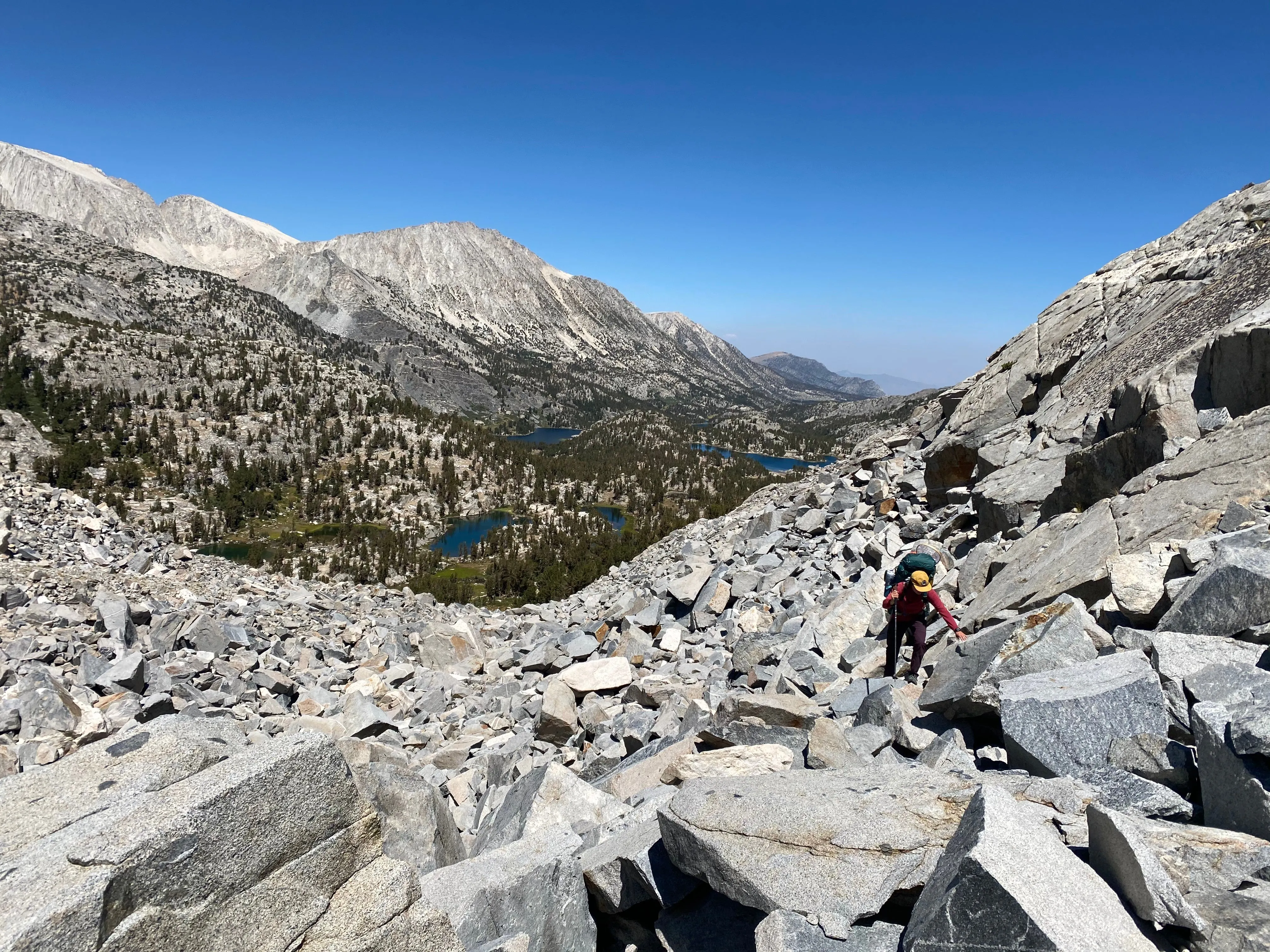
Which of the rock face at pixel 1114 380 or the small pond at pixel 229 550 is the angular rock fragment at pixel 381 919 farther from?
the small pond at pixel 229 550

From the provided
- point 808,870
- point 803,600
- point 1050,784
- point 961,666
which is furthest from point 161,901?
point 803,600

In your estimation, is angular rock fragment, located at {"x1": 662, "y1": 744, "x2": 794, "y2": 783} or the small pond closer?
angular rock fragment, located at {"x1": 662, "y1": 744, "x2": 794, "y2": 783}

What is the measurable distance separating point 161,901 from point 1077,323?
19942 millimetres

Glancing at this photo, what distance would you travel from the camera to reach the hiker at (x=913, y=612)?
7.64 metres

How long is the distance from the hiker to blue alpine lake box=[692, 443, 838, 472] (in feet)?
365

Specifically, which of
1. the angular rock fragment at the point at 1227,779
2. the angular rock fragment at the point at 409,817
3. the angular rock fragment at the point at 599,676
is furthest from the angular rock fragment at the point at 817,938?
the angular rock fragment at the point at 599,676

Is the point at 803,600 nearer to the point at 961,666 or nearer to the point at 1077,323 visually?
the point at 961,666

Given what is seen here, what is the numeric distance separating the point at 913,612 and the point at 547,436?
13767 centimetres

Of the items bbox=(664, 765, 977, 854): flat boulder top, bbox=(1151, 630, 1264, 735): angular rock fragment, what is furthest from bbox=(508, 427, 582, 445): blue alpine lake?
bbox=(1151, 630, 1264, 735): angular rock fragment

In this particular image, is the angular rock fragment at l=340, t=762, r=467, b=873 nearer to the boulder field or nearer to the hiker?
the boulder field

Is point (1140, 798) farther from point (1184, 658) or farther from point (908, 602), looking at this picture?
point (908, 602)

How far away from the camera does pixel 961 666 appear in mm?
6012

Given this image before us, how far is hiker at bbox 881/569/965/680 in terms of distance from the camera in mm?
7645

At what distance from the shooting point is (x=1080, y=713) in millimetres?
4254
